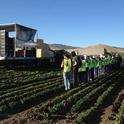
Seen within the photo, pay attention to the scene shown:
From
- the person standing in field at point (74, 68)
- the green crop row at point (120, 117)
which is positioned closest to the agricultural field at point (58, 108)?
the green crop row at point (120, 117)

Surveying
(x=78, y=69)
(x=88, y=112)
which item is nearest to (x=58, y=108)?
(x=88, y=112)

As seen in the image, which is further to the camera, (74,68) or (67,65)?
(74,68)

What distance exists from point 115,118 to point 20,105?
9.95 feet

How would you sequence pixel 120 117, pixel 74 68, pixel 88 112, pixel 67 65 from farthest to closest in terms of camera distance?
pixel 74 68 → pixel 67 65 → pixel 88 112 → pixel 120 117

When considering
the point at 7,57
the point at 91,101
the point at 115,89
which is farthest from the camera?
the point at 7,57

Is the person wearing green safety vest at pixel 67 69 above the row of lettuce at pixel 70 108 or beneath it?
above

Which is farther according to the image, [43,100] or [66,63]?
[66,63]

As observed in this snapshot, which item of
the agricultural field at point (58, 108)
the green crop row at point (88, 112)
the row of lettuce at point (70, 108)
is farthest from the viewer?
the row of lettuce at point (70, 108)

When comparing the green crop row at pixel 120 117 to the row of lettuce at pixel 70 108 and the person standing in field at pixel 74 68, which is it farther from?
the person standing in field at pixel 74 68

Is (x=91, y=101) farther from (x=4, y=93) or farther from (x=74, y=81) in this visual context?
(x=74, y=81)

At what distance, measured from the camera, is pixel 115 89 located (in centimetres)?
1656

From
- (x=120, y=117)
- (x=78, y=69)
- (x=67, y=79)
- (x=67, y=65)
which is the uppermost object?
(x=67, y=65)

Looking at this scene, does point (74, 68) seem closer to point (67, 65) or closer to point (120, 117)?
point (67, 65)

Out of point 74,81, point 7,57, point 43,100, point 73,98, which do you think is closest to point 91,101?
point 73,98
